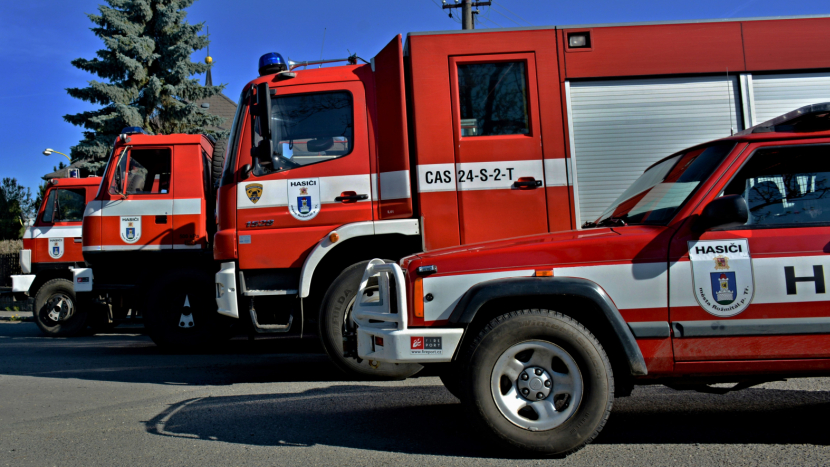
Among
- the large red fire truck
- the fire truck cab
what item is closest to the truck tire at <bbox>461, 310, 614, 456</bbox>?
the large red fire truck

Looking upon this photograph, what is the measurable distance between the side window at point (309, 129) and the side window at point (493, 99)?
3.73 feet

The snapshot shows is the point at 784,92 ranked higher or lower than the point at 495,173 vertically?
higher

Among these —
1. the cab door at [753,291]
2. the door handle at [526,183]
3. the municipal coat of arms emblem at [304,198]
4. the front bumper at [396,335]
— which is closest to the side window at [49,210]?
the municipal coat of arms emblem at [304,198]

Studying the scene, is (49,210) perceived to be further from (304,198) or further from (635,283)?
(635,283)

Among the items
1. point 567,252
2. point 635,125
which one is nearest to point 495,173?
point 635,125

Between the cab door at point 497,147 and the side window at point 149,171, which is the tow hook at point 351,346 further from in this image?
the side window at point 149,171

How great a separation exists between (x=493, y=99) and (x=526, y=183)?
86 centimetres

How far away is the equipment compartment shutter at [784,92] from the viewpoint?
17.7ft

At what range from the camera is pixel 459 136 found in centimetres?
552

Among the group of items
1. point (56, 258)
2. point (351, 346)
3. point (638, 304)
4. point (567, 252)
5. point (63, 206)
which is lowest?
point (351, 346)

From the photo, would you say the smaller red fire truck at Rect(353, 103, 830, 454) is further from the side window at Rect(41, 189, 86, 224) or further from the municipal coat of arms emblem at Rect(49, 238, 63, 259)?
the side window at Rect(41, 189, 86, 224)

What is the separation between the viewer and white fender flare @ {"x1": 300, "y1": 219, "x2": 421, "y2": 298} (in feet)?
18.2

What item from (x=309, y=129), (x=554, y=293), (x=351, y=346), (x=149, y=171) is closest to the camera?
(x=554, y=293)

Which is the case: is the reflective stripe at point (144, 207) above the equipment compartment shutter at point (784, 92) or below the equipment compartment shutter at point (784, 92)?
below
